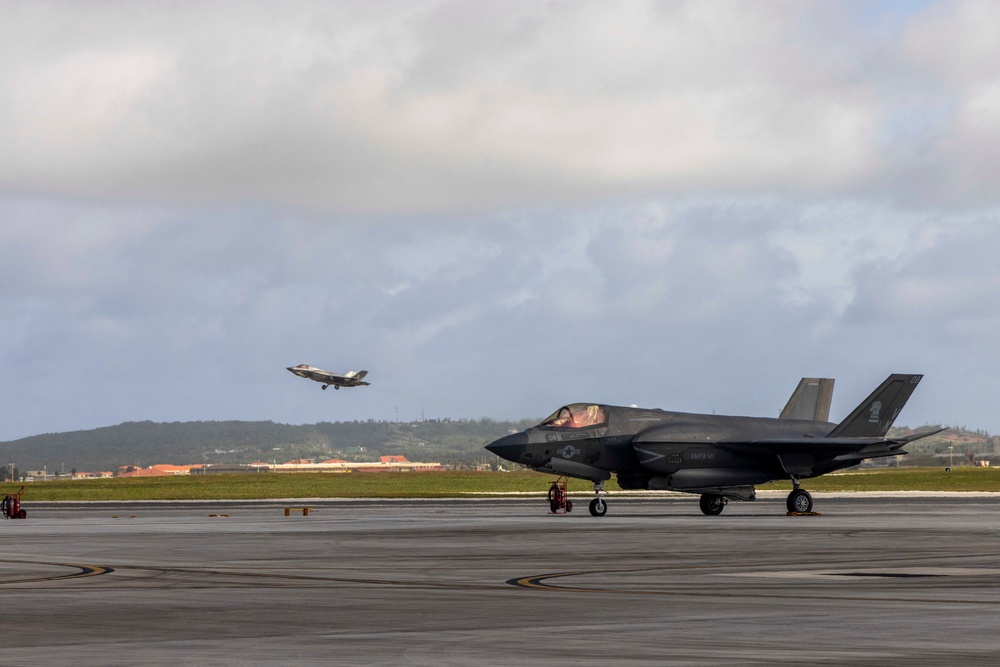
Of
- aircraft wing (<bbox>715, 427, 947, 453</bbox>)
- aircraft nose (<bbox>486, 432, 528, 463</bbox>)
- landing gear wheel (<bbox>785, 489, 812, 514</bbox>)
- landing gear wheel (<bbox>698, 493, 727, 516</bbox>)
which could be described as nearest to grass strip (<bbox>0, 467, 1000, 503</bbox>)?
landing gear wheel (<bbox>698, 493, 727, 516</bbox>)

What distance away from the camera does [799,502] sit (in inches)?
1801

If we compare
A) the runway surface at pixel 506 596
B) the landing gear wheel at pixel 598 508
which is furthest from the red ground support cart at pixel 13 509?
the landing gear wheel at pixel 598 508

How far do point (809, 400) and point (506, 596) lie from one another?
43.9 m

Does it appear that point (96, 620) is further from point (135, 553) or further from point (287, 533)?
point (287, 533)

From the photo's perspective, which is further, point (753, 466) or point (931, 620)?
point (753, 466)

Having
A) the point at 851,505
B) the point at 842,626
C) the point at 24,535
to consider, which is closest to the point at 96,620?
the point at 842,626

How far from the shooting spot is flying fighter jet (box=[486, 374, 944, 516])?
148ft

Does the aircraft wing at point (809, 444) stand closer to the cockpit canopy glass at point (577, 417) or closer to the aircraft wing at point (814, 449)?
the aircraft wing at point (814, 449)

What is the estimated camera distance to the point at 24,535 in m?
34.3

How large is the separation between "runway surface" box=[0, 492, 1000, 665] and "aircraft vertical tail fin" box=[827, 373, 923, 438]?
13.6 m

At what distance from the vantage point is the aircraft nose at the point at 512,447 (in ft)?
146

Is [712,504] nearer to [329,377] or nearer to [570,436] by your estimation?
[570,436]

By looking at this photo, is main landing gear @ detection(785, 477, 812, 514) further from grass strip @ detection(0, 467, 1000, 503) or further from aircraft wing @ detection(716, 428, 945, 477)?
grass strip @ detection(0, 467, 1000, 503)

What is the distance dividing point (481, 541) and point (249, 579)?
10.2m
